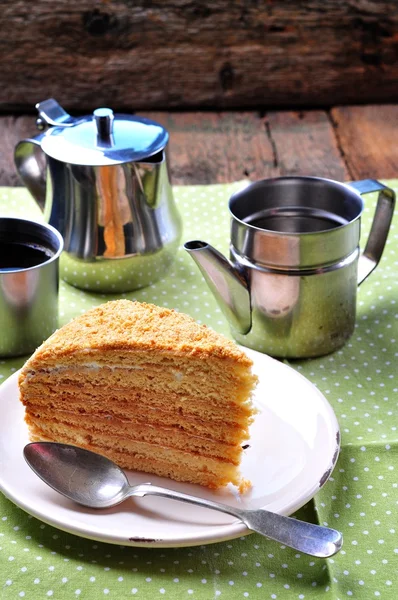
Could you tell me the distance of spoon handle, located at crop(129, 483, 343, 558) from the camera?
1.07 meters

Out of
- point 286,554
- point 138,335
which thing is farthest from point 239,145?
point 286,554

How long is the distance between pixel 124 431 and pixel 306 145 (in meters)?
1.52

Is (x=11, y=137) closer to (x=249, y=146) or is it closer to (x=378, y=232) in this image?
(x=249, y=146)

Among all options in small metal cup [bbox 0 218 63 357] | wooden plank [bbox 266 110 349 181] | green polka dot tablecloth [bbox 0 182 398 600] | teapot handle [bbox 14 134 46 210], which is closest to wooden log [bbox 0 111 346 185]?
wooden plank [bbox 266 110 349 181]

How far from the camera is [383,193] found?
170 cm

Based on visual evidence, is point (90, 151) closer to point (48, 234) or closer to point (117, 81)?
point (48, 234)

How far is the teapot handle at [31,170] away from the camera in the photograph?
184 centimetres

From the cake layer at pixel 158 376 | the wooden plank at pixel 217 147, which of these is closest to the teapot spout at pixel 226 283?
the cake layer at pixel 158 376

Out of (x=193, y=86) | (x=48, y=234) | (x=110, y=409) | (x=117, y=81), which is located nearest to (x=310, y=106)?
(x=193, y=86)

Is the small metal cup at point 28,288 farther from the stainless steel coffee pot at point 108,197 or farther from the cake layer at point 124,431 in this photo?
the cake layer at point 124,431

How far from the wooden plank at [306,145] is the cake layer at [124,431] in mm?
1266

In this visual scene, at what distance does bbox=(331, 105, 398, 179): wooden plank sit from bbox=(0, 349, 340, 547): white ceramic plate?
45.1 inches

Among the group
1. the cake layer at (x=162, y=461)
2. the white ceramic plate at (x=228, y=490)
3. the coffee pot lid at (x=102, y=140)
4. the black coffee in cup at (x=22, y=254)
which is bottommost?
the cake layer at (x=162, y=461)

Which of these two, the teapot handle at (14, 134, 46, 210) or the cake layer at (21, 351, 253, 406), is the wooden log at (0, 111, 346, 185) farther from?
the cake layer at (21, 351, 253, 406)
